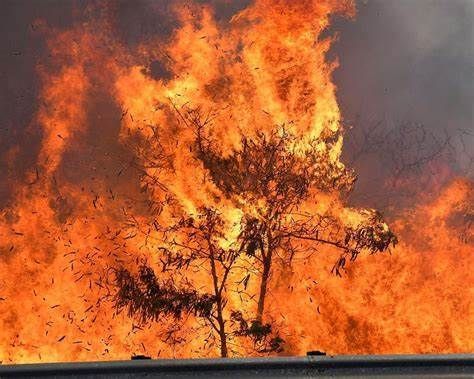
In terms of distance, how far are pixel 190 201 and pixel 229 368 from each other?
6567 millimetres

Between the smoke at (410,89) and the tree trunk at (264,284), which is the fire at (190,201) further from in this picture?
the smoke at (410,89)

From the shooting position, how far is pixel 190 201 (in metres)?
9.72

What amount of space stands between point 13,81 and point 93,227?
3.33 meters

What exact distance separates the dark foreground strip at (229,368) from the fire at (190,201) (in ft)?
20.8

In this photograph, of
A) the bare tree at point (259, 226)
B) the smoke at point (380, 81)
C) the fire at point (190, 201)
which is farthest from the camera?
the smoke at point (380, 81)

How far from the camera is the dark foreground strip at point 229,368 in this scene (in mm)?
3240

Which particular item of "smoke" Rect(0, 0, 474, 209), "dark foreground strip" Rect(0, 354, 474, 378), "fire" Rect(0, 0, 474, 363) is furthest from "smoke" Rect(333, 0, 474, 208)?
"dark foreground strip" Rect(0, 354, 474, 378)

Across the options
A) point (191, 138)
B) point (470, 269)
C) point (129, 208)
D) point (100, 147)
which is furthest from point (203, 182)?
point (470, 269)

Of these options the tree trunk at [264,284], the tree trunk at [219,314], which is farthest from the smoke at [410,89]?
the tree trunk at [219,314]

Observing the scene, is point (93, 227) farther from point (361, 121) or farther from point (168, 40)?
point (361, 121)

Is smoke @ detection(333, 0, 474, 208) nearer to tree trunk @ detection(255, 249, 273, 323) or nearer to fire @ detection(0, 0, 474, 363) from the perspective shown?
fire @ detection(0, 0, 474, 363)

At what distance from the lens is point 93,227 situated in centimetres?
1050

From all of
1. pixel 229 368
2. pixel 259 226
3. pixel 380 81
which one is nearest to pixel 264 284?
pixel 259 226

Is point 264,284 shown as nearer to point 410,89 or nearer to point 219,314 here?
point 219,314
